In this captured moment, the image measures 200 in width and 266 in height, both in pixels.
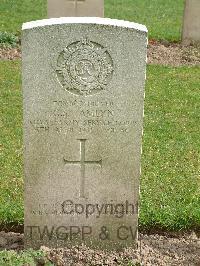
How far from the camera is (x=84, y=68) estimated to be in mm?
4418

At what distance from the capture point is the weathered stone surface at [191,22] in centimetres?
1189

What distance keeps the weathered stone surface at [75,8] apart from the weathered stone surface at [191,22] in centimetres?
165

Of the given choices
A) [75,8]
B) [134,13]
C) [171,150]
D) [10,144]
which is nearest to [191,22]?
[75,8]

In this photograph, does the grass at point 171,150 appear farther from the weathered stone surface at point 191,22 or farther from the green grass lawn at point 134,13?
the green grass lawn at point 134,13

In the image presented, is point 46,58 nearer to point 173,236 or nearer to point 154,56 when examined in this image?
point 173,236

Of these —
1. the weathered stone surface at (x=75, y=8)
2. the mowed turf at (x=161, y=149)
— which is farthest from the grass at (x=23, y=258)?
the weathered stone surface at (x=75, y=8)

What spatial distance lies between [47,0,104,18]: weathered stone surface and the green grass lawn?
1.15m

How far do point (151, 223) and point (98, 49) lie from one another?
188 cm

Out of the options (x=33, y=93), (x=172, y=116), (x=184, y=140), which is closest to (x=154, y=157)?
(x=184, y=140)

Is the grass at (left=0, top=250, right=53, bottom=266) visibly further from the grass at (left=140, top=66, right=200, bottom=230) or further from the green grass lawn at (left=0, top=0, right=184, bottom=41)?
the green grass lawn at (left=0, top=0, right=184, bottom=41)

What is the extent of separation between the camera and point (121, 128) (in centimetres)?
458

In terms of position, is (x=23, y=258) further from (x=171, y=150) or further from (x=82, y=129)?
(x=171, y=150)

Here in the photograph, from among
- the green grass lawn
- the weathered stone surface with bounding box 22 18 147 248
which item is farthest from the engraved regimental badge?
the green grass lawn

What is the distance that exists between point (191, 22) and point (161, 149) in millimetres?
5478
